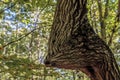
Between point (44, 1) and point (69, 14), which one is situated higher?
point (44, 1)

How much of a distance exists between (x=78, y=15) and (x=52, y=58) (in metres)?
0.39

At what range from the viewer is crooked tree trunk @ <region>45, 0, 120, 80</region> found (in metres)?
1.79

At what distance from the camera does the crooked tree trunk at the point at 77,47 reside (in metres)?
1.79

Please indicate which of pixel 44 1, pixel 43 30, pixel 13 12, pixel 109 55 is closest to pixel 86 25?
pixel 109 55

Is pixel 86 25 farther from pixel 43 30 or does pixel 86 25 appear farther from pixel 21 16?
pixel 43 30

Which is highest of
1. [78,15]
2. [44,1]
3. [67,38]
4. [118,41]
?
[44,1]

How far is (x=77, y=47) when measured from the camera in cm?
179

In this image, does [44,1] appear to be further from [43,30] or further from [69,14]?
[69,14]

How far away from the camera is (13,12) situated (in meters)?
4.30

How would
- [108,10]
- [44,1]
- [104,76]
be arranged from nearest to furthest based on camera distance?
1. [104,76]
2. [44,1]
3. [108,10]

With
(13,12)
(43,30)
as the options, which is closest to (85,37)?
(13,12)

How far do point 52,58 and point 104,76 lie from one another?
0.41m

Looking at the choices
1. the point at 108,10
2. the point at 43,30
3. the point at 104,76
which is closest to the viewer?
the point at 104,76

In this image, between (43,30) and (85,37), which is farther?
(43,30)
